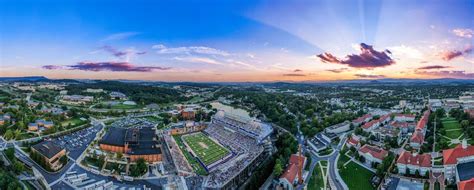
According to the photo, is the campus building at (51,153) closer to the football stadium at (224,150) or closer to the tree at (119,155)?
the tree at (119,155)

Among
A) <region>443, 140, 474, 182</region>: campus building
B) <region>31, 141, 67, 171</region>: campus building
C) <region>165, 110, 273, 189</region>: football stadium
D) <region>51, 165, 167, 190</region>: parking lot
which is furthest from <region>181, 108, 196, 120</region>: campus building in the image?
<region>443, 140, 474, 182</region>: campus building

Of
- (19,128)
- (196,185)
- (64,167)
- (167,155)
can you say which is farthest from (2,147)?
(196,185)

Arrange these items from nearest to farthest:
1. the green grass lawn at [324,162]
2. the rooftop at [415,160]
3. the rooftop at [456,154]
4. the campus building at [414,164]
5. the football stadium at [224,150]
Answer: the rooftop at [456,154]
the campus building at [414,164]
the rooftop at [415,160]
the football stadium at [224,150]
the green grass lawn at [324,162]

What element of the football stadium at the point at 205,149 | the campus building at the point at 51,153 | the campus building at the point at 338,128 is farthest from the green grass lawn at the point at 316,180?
the campus building at the point at 51,153

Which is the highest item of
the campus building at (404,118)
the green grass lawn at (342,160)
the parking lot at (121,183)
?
Result: the campus building at (404,118)

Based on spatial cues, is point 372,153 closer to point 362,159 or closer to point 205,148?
point 362,159

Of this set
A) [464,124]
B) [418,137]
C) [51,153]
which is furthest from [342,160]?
[51,153]

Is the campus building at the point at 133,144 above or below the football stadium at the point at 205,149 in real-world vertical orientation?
above
